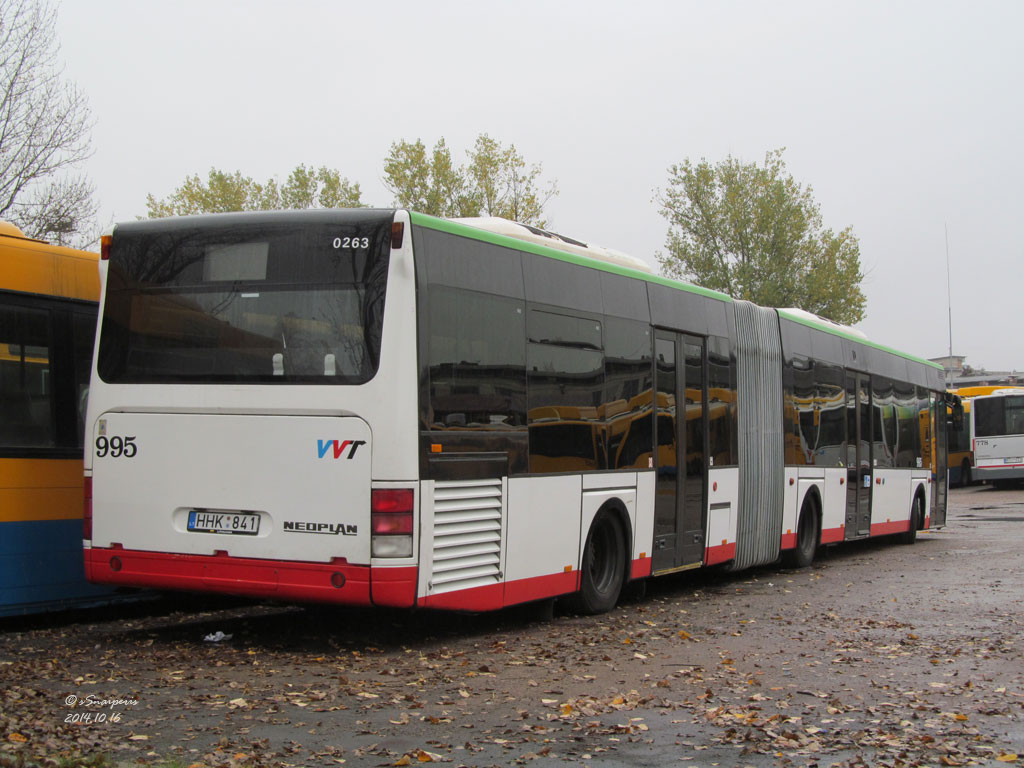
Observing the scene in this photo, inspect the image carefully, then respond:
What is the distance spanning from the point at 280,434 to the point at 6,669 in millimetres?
2443

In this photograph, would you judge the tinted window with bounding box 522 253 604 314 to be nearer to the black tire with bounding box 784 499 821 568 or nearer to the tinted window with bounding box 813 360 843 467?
the black tire with bounding box 784 499 821 568

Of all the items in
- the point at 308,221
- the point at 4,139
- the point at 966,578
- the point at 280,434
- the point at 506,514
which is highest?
the point at 4,139

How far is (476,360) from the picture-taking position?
10328mm

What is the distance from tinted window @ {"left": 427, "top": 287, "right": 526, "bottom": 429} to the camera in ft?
32.1

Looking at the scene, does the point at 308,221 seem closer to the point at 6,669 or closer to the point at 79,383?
the point at 79,383

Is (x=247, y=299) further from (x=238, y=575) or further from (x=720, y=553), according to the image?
(x=720, y=553)

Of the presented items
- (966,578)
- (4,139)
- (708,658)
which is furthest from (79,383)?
(4,139)

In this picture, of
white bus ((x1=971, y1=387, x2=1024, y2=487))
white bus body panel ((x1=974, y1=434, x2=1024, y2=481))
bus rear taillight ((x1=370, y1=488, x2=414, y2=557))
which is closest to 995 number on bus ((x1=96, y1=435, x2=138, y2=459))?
bus rear taillight ((x1=370, y1=488, x2=414, y2=557))

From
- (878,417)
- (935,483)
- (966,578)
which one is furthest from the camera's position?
(935,483)

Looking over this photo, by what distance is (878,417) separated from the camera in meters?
21.8

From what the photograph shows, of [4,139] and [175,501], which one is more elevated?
[4,139]

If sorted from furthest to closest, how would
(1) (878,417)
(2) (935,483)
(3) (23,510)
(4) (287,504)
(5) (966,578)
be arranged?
(2) (935,483), (1) (878,417), (5) (966,578), (3) (23,510), (4) (287,504)

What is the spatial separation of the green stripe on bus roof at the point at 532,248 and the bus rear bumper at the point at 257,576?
265 cm

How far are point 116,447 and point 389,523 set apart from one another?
2.39 m
